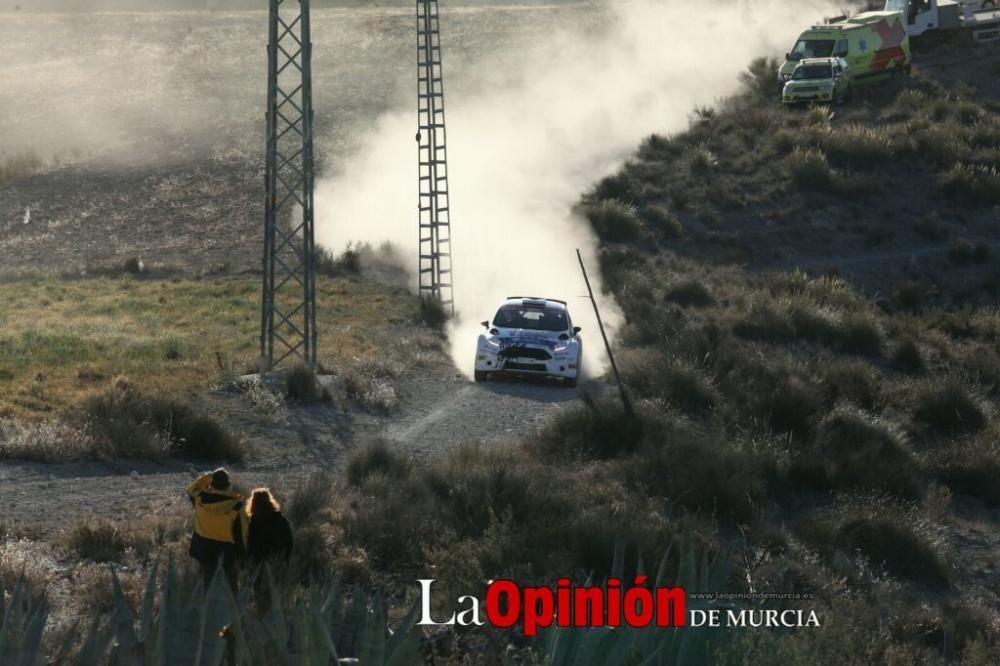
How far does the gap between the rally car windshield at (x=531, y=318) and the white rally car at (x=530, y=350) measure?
0.7 inches

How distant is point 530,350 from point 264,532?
49.3ft

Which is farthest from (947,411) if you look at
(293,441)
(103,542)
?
(103,542)

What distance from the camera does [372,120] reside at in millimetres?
65000

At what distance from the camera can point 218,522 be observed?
38.3 feet

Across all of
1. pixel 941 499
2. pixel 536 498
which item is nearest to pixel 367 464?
pixel 536 498

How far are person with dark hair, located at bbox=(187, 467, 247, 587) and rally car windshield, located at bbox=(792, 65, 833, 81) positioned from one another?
44.9 meters

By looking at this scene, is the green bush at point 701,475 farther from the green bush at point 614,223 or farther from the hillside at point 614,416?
the green bush at point 614,223

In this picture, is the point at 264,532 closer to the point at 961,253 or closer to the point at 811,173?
the point at 961,253

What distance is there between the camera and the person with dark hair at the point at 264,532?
1179 centimetres

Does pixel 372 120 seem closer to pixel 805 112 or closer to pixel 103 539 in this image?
pixel 805 112

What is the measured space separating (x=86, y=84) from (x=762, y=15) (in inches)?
1311

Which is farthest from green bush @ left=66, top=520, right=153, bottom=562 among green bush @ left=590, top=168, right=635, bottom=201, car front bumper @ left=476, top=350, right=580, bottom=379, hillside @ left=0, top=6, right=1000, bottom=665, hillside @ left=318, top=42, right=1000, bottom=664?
green bush @ left=590, top=168, right=635, bottom=201

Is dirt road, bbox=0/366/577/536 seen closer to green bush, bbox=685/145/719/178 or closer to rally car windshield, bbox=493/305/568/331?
rally car windshield, bbox=493/305/568/331

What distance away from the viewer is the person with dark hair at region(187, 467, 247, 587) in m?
11.7
